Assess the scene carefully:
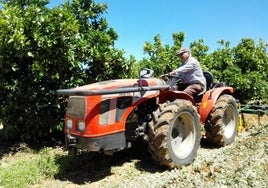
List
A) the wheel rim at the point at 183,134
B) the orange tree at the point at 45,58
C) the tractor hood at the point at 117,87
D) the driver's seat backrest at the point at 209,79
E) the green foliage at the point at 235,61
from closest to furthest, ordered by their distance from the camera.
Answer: the tractor hood at the point at 117,87
the wheel rim at the point at 183,134
the orange tree at the point at 45,58
the driver's seat backrest at the point at 209,79
the green foliage at the point at 235,61

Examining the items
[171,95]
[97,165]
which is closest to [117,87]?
[171,95]

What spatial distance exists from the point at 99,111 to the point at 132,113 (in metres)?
0.75

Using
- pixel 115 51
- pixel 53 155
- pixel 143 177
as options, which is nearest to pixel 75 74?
pixel 115 51

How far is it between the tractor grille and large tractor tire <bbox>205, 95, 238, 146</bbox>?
2.98 meters

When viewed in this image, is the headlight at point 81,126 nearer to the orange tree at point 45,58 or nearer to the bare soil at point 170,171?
the bare soil at point 170,171

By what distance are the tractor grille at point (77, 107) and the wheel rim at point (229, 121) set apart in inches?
144

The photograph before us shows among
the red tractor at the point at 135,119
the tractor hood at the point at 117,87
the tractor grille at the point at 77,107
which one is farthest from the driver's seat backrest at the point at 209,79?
the tractor grille at the point at 77,107

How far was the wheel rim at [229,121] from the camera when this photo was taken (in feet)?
27.6

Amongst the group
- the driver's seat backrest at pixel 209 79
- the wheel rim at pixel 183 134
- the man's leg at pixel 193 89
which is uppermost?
the driver's seat backrest at pixel 209 79

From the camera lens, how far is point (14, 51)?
801 centimetres

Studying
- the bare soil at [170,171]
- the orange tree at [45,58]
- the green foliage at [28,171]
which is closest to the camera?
the bare soil at [170,171]

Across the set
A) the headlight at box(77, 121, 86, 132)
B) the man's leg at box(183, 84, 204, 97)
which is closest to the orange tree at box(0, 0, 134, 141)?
the man's leg at box(183, 84, 204, 97)

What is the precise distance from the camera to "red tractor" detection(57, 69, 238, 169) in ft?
19.1

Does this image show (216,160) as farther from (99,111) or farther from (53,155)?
(53,155)
